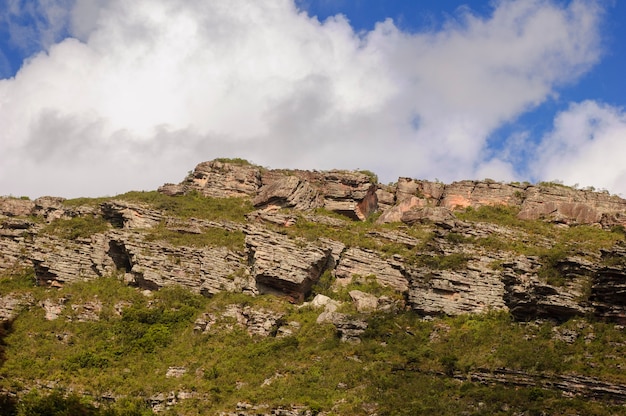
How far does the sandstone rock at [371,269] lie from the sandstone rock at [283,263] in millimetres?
1748

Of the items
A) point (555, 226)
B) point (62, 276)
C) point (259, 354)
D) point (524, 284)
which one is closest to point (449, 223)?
point (555, 226)

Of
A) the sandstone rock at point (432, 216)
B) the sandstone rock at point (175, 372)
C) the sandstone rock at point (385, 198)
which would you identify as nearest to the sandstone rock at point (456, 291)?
the sandstone rock at point (432, 216)

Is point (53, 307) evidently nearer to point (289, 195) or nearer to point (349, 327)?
point (349, 327)

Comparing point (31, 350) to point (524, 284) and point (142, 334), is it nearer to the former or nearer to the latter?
point (142, 334)

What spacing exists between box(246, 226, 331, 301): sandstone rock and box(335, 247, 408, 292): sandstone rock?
175 centimetres

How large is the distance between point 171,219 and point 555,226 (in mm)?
34493

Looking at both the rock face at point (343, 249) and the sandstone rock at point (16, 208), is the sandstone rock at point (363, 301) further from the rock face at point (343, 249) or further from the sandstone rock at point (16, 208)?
the sandstone rock at point (16, 208)

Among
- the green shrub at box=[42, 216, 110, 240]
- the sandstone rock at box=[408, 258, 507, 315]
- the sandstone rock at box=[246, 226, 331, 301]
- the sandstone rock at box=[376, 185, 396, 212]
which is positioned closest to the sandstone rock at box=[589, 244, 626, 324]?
the sandstone rock at box=[408, 258, 507, 315]

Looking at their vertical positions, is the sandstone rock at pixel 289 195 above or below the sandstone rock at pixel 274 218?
above

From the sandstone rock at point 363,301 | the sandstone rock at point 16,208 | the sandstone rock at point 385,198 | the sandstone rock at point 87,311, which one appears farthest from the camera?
the sandstone rock at point 385,198

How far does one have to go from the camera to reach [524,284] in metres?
58.8

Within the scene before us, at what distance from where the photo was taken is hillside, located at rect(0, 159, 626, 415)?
50.7 m

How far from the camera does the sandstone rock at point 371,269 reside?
66.8m

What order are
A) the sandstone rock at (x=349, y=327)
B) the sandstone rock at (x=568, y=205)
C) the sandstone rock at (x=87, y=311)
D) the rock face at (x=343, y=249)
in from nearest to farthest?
1. the sandstone rock at (x=349, y=327)
2. the rock face at (x=343, y=249)
3. the sandstone rock at (x=87, y=311)
4. the sandstone rock at (x=568, y=205)
